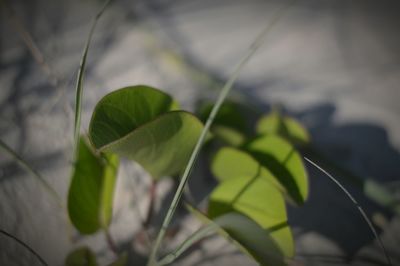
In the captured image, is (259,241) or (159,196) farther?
(159,196)

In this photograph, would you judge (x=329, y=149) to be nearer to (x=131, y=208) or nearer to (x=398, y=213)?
(x=398, y=213)

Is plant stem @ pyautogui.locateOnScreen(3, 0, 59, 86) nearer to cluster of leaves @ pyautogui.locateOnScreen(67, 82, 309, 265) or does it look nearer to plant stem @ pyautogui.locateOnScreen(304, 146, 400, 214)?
cluster of leaves @ pyautogui.locateOnScreen(67, 82, 309, 265)

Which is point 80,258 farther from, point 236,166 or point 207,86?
point 207,86

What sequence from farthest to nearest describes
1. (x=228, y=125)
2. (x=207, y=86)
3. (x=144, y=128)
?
(x=207, y=86), (x=228, y=125), (x=144, y=128)

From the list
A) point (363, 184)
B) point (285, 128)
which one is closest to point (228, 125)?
point (285, 128)

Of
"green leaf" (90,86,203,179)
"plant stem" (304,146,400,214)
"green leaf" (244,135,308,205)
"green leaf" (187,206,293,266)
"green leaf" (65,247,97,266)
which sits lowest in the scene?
"plant stem" (304,146,400,214)

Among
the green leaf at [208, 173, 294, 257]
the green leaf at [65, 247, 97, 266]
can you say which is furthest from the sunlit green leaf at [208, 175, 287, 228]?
the green leaf at [65, 247, 97, 266]

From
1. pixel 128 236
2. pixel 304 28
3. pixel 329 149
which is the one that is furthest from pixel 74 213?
pixel 304 28
